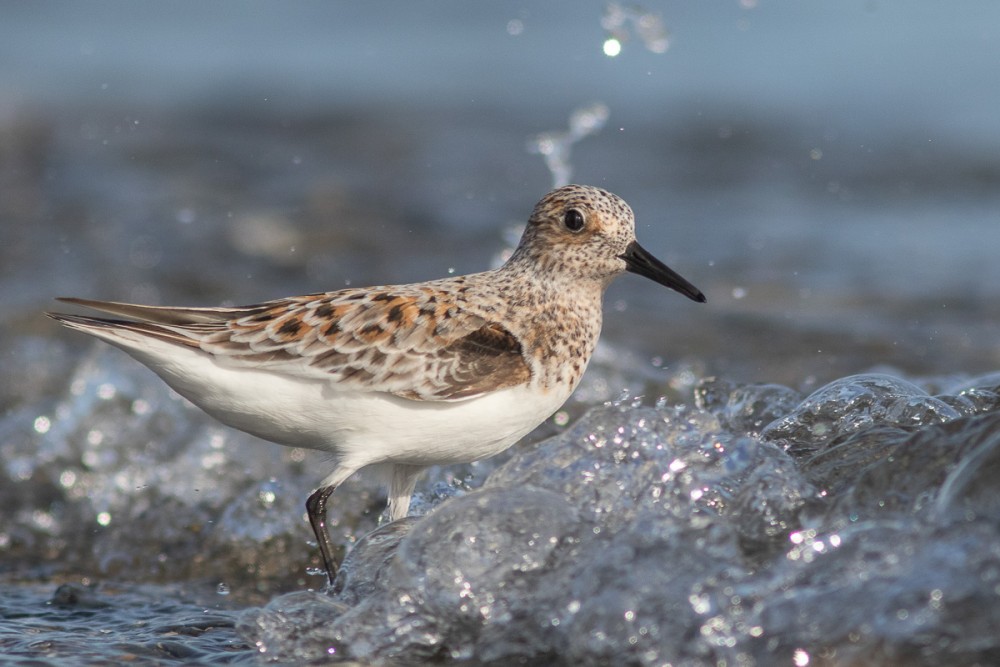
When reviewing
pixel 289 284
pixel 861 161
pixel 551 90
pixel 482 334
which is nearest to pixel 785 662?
pixel 482 334

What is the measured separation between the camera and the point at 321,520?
17.3ft

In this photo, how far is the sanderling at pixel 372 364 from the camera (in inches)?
189

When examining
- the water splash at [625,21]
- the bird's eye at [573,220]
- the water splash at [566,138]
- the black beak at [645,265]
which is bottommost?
the black beak at [645,265]

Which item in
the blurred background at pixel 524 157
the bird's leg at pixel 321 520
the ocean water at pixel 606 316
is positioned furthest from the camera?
the blurred background at pixel 524 157

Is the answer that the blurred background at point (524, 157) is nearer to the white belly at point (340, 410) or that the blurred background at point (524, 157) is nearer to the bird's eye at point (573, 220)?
the bird's eye at point (573, 220)

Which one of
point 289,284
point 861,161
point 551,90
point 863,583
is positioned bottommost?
point 863,583

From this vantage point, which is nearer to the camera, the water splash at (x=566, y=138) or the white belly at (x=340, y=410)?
the white belly at (x=340, y=410)

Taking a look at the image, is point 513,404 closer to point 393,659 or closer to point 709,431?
point 709,431

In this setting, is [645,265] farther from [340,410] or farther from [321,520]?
[321,520]

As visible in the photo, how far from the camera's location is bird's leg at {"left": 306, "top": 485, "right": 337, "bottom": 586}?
5.13m

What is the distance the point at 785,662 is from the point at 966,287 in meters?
7.72

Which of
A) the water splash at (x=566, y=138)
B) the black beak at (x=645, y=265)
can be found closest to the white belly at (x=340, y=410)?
the black beak at (x=645, y=265)

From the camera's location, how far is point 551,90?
761 inches

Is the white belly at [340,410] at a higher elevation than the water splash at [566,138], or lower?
lower
